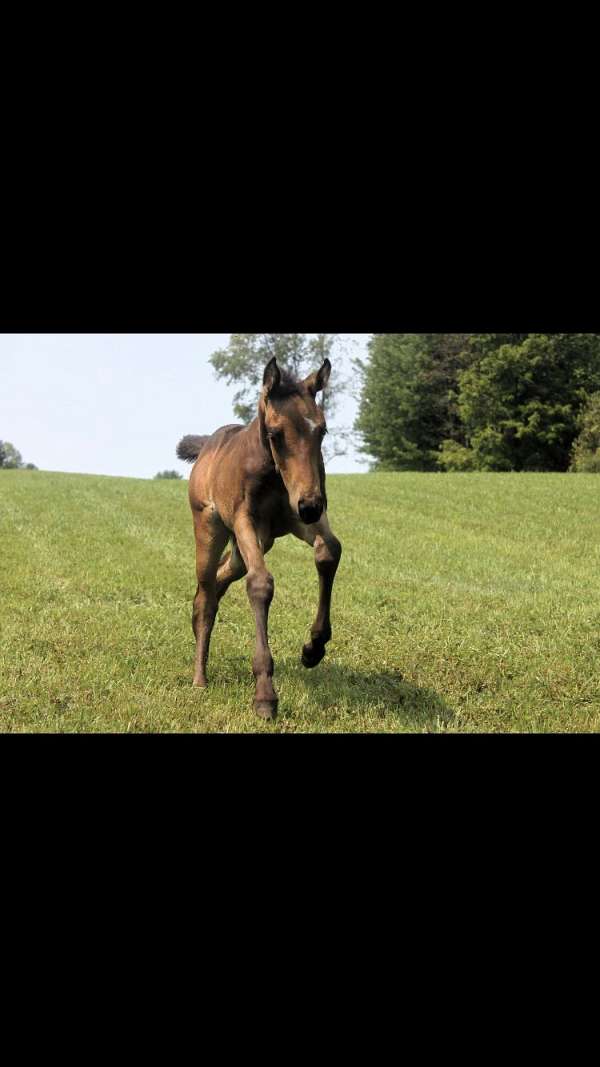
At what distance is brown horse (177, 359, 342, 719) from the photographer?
18.2 feet

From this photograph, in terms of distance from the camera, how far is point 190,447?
8117mm

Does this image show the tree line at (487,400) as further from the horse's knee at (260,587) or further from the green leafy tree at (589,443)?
the horse's knee at (260,587)

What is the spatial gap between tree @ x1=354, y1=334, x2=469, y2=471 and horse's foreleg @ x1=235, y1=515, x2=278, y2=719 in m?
44.8

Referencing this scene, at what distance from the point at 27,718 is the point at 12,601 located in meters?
5.16

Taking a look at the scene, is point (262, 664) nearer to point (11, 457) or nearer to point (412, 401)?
point (412, 401)

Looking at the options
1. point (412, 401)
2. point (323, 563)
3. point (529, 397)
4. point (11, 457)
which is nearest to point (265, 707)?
point (323, 563)

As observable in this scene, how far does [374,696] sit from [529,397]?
41045 millimetres

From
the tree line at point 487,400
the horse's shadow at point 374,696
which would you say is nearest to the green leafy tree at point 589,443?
the tree line at point 487,400

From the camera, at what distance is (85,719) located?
22.3ft

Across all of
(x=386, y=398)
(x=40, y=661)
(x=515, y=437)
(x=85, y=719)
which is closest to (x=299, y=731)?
(x=85, y=719)

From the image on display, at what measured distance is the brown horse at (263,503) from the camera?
18.2 ft

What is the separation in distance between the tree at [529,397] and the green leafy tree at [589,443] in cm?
223

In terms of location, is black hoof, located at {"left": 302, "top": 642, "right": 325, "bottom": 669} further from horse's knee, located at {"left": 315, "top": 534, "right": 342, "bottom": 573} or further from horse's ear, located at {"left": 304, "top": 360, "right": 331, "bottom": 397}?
horse's ear, located at {"left": 304, "top": 360, "right": 331, "bottom": 397}

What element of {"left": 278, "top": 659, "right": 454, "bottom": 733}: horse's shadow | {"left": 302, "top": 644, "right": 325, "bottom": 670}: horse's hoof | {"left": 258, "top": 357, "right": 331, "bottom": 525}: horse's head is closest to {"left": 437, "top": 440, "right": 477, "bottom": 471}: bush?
{"left": 278, "top": 659, "right": 454, "bottom": 733}: horse's shadow
